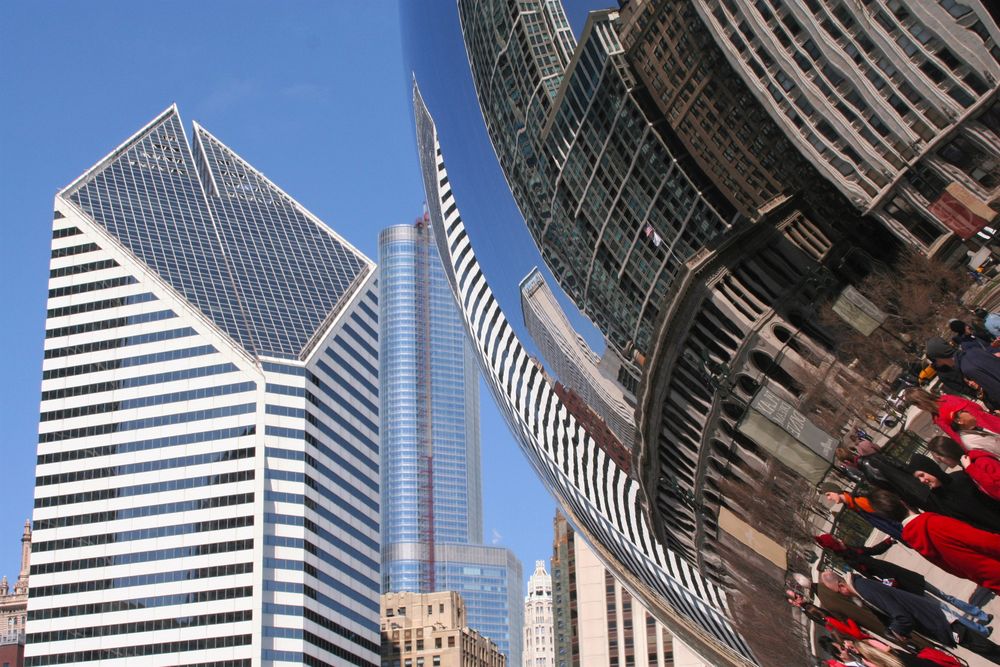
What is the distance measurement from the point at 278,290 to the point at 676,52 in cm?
13768

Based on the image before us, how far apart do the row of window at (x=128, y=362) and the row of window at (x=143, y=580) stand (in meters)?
20.0

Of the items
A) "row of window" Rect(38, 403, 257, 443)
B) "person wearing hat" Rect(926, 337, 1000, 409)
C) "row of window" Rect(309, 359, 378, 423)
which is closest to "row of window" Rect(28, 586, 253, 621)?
"row of window" Rect(38, 403, 257, 443)

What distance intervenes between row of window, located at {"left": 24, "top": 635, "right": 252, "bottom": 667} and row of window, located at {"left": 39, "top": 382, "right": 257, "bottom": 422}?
2177cm

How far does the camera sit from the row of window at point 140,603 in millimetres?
113938

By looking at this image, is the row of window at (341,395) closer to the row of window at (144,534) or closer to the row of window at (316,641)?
the row of window at (144,534)

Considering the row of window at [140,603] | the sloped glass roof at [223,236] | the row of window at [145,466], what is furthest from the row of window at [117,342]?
the row of window at [140,603]

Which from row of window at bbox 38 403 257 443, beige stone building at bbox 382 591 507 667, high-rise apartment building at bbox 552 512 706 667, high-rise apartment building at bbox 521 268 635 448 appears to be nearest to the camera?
high-rise apartment building at bbox 521 268 635 448

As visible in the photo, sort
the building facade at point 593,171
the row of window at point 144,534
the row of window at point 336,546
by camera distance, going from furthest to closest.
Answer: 1. the row of window at point 336,546
2. the row of window at point 144,534
3. the building facade at point 593,171

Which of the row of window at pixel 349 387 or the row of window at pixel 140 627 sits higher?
the row of window at pixel 349 387

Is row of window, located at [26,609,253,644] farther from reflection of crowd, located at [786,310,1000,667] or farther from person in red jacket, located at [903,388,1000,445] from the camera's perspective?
person in red jacket, located at [903,388,1000,445]

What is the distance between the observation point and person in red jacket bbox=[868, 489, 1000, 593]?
3568mm

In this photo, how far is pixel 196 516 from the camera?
118 metres

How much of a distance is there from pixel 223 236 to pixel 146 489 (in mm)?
33188

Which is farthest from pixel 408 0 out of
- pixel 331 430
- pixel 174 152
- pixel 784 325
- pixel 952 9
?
pixel 174 152
